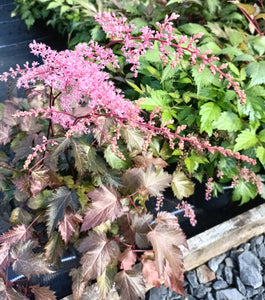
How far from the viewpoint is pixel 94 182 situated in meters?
1.25

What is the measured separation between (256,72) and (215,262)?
102cm

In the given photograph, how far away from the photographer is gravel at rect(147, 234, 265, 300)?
156 centimetres

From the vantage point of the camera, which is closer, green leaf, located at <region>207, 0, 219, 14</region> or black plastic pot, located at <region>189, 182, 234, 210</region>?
green leaf, located at <region>207, 0, 219, 14</region>

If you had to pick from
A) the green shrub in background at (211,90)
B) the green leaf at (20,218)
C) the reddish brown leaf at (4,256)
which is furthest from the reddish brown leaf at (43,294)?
the green shrub in background at (211,90)

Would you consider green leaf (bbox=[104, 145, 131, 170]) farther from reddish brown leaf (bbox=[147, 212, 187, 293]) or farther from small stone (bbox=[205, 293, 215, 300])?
small stone (bbox=[205, 293, 215, 300])

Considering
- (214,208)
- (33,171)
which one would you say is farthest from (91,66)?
(214,208)

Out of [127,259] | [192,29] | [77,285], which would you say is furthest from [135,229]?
[192,29]

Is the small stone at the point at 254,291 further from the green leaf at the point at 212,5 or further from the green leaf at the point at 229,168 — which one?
the green leaf at the point at 212,5

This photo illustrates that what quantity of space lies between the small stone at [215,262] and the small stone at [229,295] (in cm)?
12

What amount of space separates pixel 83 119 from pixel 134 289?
646 millimetres

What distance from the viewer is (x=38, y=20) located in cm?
399

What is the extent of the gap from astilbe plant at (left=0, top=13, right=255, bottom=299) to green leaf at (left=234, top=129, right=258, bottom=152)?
0.99 ft

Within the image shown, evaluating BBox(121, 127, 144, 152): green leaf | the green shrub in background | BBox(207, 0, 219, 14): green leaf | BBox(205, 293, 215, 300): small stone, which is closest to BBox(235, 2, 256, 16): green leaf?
the green shrub in background

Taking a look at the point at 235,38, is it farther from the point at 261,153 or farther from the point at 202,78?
the point at 261,153
